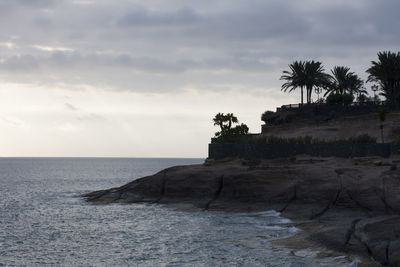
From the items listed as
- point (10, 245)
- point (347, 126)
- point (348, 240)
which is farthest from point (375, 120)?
point (10, 245)

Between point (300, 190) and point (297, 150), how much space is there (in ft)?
38.7

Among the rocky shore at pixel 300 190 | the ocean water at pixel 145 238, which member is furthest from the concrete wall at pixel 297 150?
the ocean water at pixel 145 238

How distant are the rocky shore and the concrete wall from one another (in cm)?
141

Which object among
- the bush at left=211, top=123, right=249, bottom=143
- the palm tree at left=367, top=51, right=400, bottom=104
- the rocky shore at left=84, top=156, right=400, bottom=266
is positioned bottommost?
the rocky shore at left=84, top=156, right=400, bottom=266

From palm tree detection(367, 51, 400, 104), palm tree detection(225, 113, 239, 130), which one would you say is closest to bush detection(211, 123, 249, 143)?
palm tree detection(225, 113, 239, 130)

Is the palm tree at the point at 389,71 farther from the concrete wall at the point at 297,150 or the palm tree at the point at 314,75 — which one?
A: the concrete wall at the point at 297,150

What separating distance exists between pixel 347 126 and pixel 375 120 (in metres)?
4.52

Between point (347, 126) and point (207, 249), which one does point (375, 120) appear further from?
point (207, 249)

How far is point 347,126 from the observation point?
7656 centimetres

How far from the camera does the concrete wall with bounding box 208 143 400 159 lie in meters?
52.6

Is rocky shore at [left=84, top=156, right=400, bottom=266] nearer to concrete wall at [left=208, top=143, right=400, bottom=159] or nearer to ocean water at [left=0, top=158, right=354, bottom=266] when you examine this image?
concrete wall at [left=208, top=143, right=400, bottom=159]

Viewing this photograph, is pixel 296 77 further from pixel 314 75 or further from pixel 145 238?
pixel 145 238

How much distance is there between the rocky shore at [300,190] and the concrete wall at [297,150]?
1407mm

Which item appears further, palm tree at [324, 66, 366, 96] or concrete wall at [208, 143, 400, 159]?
palm tree at [324, 66, 366, 96]
